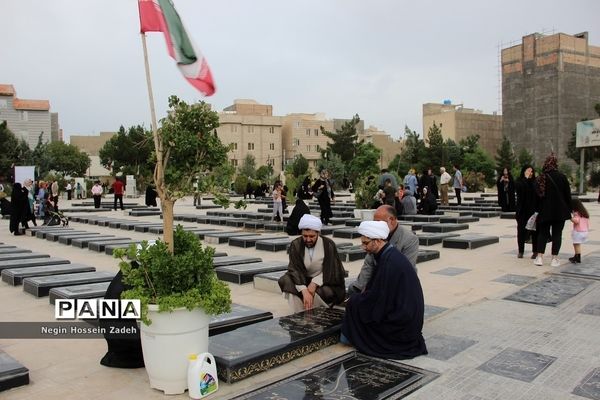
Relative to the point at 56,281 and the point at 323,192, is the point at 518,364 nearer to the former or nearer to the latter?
the point at 56,281

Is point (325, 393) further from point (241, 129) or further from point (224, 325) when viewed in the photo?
point (241, 129)

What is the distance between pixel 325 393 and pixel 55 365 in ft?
7.08

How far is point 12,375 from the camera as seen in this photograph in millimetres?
3506

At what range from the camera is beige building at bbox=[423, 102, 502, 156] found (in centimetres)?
7450

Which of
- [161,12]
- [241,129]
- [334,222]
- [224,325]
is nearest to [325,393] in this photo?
[224,325]

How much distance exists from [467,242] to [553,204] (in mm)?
2485

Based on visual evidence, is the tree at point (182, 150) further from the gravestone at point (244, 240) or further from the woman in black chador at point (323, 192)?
the woman in black chador at point (323, 192)

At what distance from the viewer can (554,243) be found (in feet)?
25.7

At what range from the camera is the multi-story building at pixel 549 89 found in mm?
52062

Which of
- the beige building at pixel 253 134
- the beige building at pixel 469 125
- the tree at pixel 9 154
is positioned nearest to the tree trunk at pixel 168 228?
the tree at pixel 9 154

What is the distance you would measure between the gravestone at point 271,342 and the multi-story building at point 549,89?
175 ft

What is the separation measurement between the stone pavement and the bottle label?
62mm

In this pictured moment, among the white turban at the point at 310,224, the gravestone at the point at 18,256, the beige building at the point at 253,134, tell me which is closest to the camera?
the white turban at the point at 310,224

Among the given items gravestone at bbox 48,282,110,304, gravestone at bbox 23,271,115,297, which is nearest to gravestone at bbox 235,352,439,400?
gravestone at bbox 48,282,110,304
